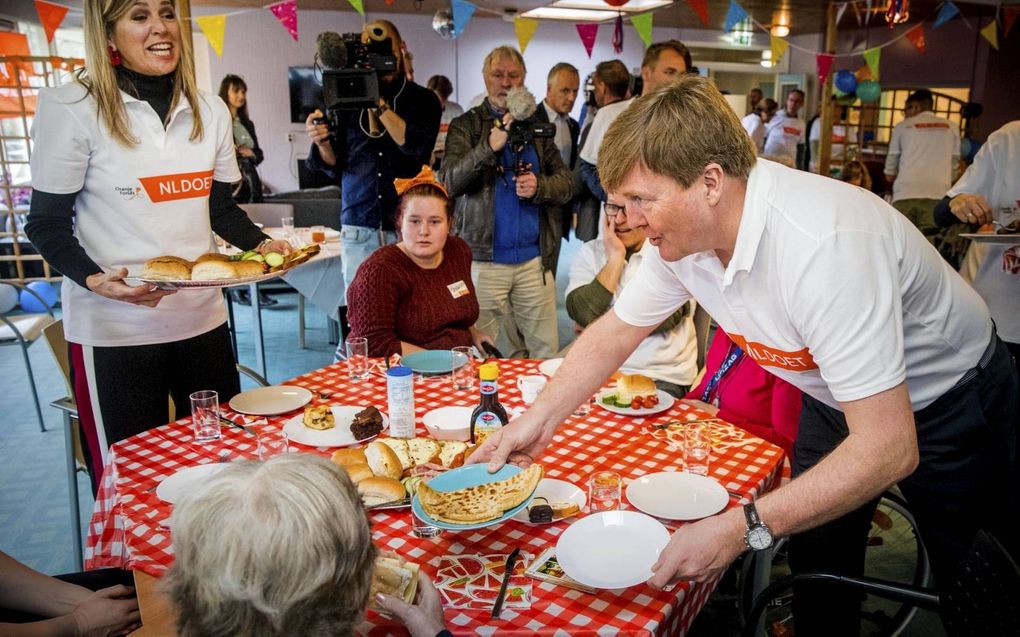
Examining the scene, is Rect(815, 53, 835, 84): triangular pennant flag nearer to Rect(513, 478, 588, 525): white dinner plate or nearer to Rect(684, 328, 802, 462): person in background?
Rect(684, 328, 802, 462): person in background

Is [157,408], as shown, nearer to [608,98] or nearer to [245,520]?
[245,520]

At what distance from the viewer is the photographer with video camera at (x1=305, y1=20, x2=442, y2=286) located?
3691mm

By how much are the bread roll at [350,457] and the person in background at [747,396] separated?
992 mm

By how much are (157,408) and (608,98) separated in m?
3.77

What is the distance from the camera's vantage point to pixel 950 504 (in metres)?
1.68

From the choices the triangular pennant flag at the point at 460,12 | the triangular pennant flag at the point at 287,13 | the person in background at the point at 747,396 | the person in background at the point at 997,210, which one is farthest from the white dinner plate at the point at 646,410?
the triangular pennant flag at the point at 460,12

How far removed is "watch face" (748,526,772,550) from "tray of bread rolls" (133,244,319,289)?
1.44 meters

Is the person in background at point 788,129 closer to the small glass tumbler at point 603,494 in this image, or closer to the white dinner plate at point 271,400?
the white dinner plate at point 271,400

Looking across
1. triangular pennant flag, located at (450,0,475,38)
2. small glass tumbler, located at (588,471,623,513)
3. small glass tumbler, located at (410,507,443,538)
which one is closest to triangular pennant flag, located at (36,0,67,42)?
triangular pennant flag, located at (450,0,475,38)

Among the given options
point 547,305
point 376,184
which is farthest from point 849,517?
point 376,184

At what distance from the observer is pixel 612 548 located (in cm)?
139

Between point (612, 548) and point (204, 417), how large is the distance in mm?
1120

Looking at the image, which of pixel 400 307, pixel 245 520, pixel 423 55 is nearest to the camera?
pixel 245 520

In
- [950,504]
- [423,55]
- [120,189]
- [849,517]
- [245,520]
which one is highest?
[423,55]
